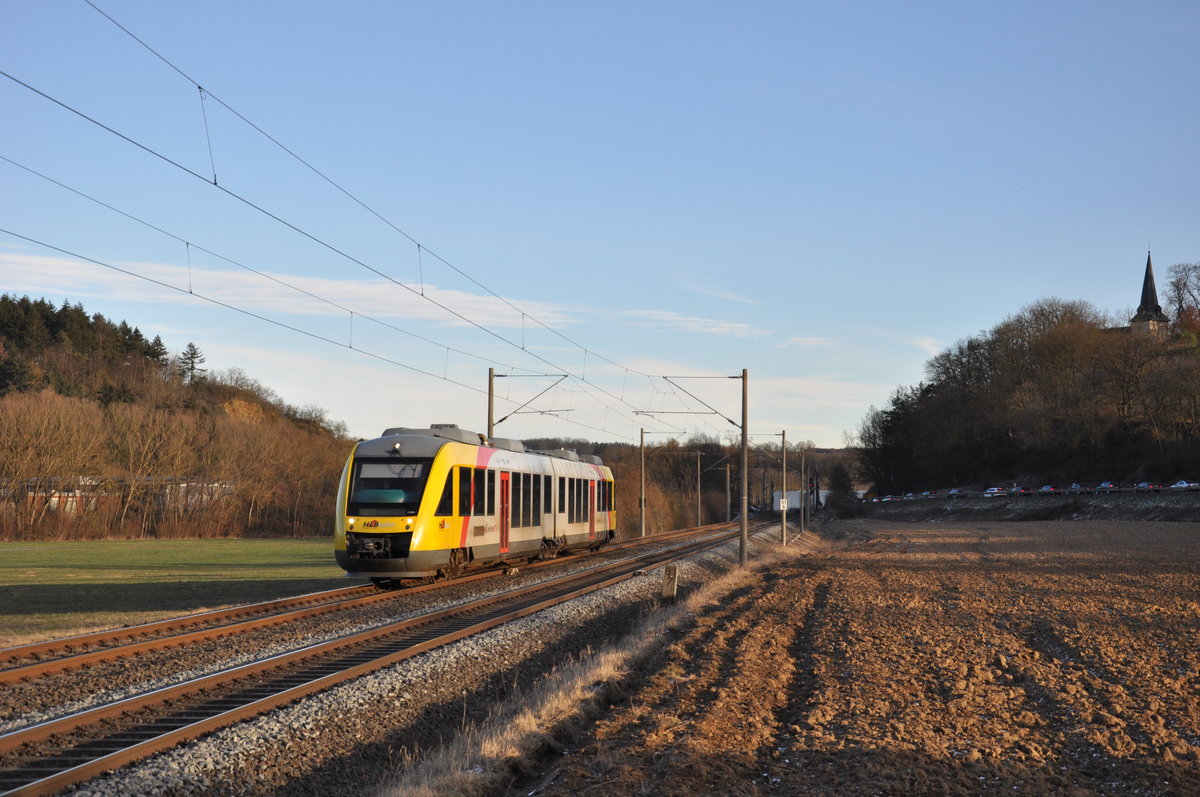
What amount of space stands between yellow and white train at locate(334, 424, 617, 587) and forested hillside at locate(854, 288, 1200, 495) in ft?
217

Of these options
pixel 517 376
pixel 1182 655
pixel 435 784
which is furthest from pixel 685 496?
pixel 435 784

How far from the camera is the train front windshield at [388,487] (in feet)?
67.7

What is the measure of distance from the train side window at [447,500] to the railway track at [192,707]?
3970 mm

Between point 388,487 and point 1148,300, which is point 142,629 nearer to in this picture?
point 388,487

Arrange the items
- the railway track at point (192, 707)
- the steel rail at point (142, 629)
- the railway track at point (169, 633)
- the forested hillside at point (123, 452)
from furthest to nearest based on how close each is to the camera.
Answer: the forested hillside at point (123, 452) → the steel rail at point (142, 629) → the railway track at point (169, 633) → the railway track at point (192, 707)

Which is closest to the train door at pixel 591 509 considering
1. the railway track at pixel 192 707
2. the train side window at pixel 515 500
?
the train side window at pixel 515 500

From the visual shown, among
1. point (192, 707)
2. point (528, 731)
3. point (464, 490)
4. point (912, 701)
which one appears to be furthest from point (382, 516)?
point (912, 701)

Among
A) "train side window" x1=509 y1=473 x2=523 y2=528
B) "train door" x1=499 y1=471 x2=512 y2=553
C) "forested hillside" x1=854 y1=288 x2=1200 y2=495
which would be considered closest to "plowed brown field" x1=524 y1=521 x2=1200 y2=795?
"train door" x1=499 y1=471 x2=512 y2=553

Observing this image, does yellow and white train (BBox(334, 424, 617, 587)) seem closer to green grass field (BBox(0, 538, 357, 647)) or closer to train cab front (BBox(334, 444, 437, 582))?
train cab front (BBox(334, 444, 437, 582))

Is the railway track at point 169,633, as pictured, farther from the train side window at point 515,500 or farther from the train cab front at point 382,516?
→ the train side window at point 515,500

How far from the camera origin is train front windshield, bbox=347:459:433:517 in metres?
20.6

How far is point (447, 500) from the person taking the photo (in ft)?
70.8

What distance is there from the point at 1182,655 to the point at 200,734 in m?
12.3

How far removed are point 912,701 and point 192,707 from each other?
7313mm
